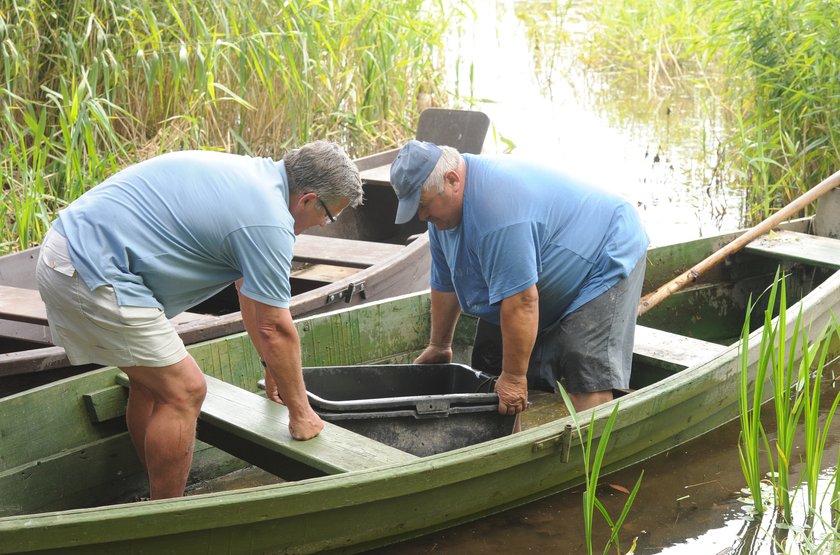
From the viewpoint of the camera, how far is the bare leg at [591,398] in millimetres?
3842

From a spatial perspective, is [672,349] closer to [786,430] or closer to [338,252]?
[786,430]

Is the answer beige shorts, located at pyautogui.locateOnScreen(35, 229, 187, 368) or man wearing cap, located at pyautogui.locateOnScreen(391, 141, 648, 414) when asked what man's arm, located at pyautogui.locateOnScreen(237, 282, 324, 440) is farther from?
man wearing cap, located at pyautogui.locateOnScreen(391, 141, 648, 414)

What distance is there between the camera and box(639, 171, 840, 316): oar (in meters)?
4.77

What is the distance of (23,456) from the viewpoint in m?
Answer: 3.42

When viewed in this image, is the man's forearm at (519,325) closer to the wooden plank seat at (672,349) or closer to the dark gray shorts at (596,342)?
the dark gray shorts at (596,342)

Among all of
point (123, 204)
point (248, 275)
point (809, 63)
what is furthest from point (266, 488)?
point (809, 63)

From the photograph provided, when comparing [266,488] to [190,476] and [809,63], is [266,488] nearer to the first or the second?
[190,476]

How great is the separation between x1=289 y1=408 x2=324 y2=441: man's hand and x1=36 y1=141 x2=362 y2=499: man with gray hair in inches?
0.6

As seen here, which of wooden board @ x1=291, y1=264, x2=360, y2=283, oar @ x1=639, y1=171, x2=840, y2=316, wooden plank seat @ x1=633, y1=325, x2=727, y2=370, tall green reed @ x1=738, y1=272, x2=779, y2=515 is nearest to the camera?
tall green reed @ x1=738, y1=272, x2=779, y2=515

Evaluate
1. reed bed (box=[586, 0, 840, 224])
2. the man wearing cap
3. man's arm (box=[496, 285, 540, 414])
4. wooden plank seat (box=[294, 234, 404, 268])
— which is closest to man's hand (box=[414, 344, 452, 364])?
the man wearing cap

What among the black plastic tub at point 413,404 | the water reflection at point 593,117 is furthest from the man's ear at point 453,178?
the water reflection at point 593,117

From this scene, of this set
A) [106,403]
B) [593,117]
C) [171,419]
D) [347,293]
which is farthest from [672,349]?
[593,117]

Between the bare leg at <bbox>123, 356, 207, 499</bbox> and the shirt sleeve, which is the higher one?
the shirt sleeve

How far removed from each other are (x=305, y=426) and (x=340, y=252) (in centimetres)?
Answer: 214
